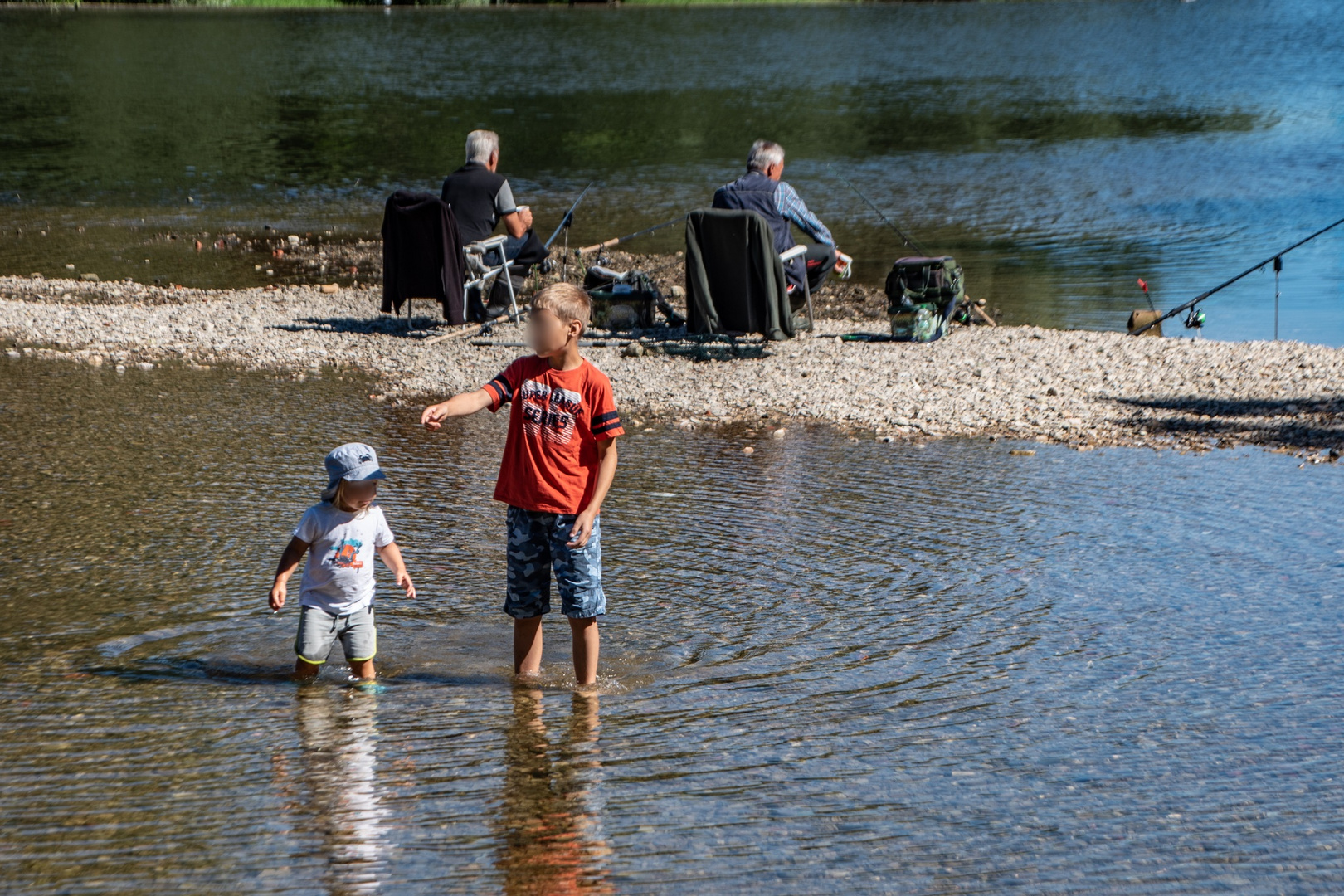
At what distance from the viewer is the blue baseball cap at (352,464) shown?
4488mm

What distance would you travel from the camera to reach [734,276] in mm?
10750

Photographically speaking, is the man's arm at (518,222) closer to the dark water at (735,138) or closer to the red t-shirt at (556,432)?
the dark water at (735,138)

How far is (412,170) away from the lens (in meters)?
24.2

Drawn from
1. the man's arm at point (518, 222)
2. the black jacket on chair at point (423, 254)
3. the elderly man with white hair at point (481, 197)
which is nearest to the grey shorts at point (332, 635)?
the black jacket on chair at point (423, 254)

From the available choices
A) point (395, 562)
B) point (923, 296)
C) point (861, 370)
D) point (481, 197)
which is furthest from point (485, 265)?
point (395, 562)

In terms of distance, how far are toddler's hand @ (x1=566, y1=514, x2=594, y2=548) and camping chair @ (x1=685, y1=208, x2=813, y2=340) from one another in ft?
20.6

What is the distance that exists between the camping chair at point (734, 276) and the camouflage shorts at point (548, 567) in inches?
243

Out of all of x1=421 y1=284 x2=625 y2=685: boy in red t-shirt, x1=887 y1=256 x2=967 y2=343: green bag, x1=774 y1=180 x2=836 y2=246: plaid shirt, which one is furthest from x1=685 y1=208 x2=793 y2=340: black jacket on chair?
x1=421 y1=284 x2=625 y2=685: boy in red t-shirt

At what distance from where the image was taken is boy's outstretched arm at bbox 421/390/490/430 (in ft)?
14.4

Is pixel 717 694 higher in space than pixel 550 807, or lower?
higher

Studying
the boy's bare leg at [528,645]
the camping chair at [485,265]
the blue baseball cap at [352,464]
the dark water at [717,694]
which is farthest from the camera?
the camping chair at [485,265]

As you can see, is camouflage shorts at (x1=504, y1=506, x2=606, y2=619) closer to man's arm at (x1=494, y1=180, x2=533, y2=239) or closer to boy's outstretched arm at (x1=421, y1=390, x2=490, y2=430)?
boy's outstretched arm at (x1=421, y1=390, x2=490, y2=430)

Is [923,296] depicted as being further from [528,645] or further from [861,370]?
[528,645]

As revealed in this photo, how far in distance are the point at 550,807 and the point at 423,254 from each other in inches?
322
